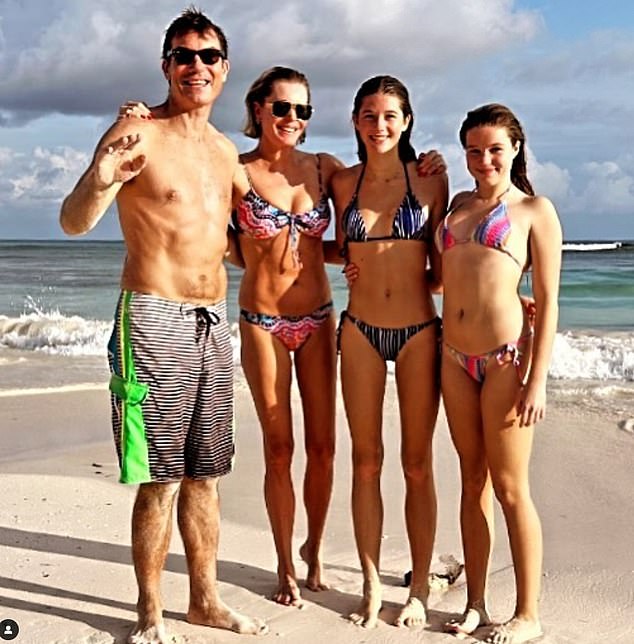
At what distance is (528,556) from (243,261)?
199 cm

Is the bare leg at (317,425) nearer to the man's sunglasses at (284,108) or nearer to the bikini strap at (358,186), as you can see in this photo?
the bikini strap at (358,186)

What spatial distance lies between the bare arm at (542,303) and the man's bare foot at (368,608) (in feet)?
3.68

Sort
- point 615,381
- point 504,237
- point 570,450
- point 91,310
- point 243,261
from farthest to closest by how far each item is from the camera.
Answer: point 91,310 < point 615,381 < point 570,450 < point 243,261 < point 504,237

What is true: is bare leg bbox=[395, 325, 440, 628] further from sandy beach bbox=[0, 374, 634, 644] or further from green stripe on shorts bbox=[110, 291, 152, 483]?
green stripe on shorts bbox=[110, 291, 152, 483]

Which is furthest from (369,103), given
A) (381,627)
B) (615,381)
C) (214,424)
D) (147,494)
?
(615,381)

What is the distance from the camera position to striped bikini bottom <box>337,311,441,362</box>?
4.20 metres

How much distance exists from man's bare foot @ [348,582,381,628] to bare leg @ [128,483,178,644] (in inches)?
34.7

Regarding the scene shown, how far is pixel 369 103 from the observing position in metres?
4.18

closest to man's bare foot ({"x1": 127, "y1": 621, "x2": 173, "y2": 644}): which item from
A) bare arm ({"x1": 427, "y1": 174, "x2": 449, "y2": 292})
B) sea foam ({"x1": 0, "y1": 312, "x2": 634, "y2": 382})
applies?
bare arm ({"x1": 427, "y1": 174, "x2": 449, "y2": 292})

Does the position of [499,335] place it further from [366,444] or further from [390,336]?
[366,444]

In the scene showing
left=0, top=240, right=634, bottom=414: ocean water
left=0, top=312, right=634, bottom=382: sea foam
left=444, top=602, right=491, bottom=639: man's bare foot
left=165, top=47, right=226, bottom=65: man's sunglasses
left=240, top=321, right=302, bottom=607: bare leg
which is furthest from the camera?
left=0, top=312, right=634, bottom=382: sea foam

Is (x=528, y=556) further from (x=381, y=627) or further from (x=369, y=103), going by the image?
(x=369, y=103)

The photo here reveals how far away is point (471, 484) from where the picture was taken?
411cm

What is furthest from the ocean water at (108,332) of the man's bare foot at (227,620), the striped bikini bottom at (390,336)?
the man's bare foot at (227,620)
